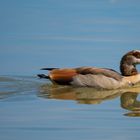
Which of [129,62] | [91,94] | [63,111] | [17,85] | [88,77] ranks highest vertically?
[129,62]

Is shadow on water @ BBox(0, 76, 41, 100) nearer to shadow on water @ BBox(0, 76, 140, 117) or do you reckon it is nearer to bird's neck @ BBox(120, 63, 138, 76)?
shadow on water @ BBox(0, 76, 140, 117)

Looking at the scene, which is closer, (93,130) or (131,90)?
(93,130)

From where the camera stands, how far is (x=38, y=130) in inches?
357

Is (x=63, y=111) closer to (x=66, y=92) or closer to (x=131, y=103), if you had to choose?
(x=131, y=103)

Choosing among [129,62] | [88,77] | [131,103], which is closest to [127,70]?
[129,62]

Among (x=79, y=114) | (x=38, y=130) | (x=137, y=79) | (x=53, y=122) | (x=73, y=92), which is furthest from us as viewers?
(x=137, y=79)

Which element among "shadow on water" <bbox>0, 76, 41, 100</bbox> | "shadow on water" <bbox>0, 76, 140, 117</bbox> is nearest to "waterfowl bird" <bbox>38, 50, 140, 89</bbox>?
"shadow on water" <bbox>0, 76, 140, 117</bbox>

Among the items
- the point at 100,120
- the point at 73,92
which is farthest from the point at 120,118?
the point at 73,92

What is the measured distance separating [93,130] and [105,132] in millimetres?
209

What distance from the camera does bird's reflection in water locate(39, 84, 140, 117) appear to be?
11780 millimetres

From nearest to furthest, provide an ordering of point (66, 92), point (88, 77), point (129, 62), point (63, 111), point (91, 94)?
point (63, 111) < point (91, 94) < point (66, 92) < point (88, 77) < point (129, 62)

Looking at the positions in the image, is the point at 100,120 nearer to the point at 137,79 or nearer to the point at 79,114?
the point at 79,114

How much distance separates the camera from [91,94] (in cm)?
1291

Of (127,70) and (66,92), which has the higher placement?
(127,70)
